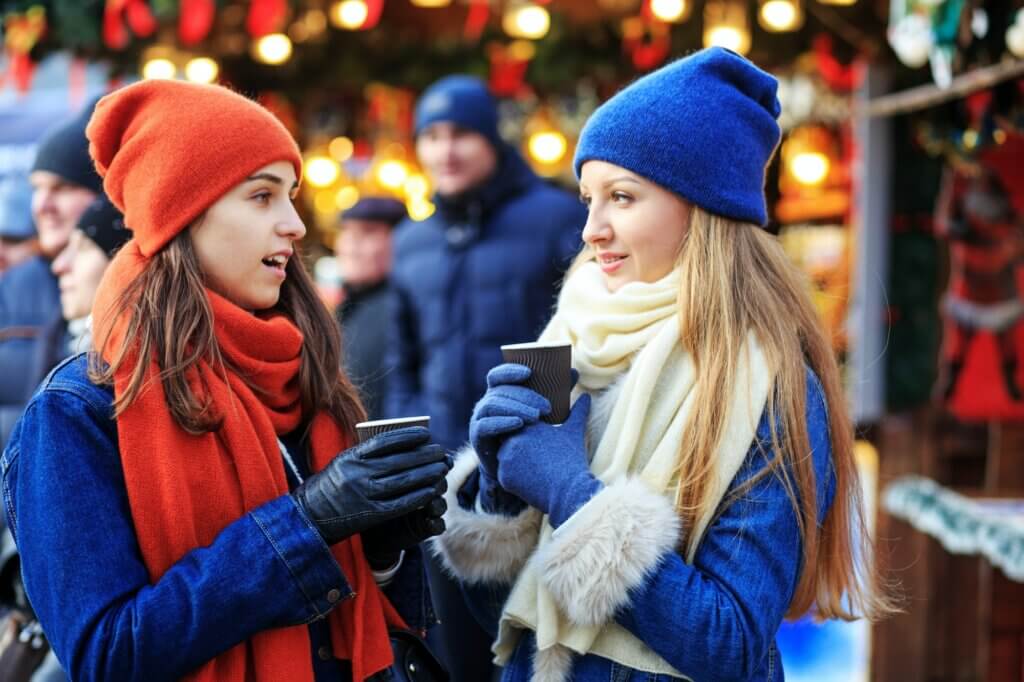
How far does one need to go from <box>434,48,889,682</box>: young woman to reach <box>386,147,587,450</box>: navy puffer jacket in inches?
72.2

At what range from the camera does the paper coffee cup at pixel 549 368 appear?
1928 millimetres

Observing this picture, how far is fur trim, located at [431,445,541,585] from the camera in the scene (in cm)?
206

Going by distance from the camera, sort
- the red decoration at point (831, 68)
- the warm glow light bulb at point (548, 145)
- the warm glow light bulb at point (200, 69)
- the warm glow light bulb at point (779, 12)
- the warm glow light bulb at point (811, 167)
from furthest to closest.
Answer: the warm glow light bulb at point (548, 145), the warm glow light bulb at point (811, 167), the warm glow light bulb at point (200, 69), the red decoration at point (831, 68), the warm glow light bulb at point (779, 12)

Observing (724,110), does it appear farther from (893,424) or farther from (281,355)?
(893,424)

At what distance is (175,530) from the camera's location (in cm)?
173

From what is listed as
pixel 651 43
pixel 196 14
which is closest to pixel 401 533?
pixel 196 14

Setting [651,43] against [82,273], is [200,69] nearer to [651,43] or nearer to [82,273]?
[651,43]

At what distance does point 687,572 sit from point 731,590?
0.25 ft

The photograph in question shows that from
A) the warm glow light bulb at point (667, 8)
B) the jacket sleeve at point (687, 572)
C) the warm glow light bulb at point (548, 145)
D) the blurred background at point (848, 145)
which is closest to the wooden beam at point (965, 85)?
the blurred background at point (848, 145)

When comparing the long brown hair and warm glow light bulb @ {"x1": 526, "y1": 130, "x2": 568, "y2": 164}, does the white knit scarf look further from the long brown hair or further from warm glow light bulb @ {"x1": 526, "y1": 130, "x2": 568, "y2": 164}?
warm glow light bulb @ {"x1": 526, "y1": 130, "x2": 568, "y2": 164}

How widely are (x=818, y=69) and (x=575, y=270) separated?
6.03 metres

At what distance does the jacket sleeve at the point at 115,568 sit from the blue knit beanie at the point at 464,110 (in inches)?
104

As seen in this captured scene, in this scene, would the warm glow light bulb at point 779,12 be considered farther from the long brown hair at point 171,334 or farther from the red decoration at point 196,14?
the long brown hair at point 171,334

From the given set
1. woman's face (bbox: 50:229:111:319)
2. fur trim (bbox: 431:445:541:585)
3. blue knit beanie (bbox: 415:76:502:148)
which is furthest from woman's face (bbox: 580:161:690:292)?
blue knit beanie (bbox: 415:76:502:148)
